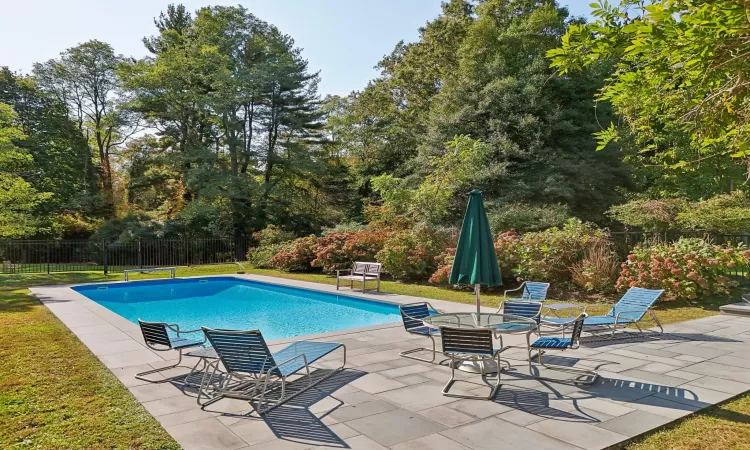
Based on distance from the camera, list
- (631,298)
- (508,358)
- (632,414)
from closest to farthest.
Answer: (632,414)
(508,358)
(631,298)

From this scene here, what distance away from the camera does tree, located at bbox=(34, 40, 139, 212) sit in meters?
29.0

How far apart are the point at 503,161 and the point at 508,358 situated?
15.8 meters

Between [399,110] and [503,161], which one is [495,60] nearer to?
[503,161]

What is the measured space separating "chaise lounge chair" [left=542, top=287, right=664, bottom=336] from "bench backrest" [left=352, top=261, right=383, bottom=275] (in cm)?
656

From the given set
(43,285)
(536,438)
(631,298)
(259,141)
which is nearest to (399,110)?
(259,141)

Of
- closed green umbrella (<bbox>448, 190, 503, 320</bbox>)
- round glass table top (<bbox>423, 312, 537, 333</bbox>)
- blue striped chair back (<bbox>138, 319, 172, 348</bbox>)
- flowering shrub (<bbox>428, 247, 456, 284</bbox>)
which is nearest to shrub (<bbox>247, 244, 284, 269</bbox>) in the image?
flowering shrub (<bbox>428, 247, 456, 284</bbox>)

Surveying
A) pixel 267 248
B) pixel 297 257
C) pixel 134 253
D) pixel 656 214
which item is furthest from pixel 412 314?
pixel 134 253

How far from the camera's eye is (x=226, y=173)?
2594 centimetres

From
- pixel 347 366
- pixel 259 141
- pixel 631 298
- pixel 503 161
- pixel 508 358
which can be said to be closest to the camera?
pixel 347 366

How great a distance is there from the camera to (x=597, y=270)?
426 inches

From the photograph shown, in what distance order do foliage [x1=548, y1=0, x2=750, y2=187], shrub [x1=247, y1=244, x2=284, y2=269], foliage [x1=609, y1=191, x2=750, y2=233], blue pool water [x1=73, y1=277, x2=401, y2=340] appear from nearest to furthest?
1. foliage [x1=548, y1=0, x2=750, y2=187]
2. blue pool water [x1=73, y1=277, x2=401, y2=340]
3. foliage [x1=609, y1=191, x2=750, y2=233]
4. shrub [x1=247, y1=244, x2=284, y2=269]

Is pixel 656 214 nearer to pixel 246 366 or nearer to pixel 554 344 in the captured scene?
pixel 554 344

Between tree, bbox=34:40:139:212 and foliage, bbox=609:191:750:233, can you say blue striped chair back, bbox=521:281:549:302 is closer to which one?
foliage, bbox=609:191:750:233

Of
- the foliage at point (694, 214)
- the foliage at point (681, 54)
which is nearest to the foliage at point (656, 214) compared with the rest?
the foliage at point (694, 214)
